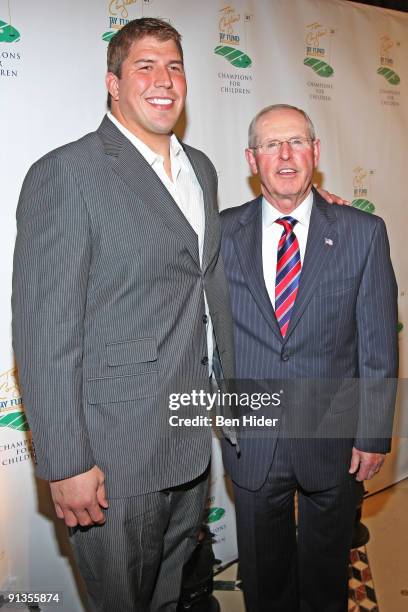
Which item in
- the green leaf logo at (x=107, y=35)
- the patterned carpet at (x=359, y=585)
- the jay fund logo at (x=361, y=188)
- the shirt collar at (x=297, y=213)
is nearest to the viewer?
the shirt collar at (x=297, y=213)

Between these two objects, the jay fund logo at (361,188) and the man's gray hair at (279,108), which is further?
the jay fund logo at (361,188)

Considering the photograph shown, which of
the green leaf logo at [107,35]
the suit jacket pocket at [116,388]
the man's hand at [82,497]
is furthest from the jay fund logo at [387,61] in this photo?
the man's hand at [82,497]

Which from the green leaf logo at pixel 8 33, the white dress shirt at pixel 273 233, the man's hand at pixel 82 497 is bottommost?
the man's hand at pixel 82 497

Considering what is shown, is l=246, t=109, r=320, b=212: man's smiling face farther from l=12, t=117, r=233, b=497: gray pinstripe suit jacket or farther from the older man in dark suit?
l=12, t=117, r=233, b=497: gray pinstripe suit jacket

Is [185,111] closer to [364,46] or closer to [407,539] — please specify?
[364,46]

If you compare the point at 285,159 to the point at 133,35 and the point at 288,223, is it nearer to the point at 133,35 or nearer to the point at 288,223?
the point at 288,223

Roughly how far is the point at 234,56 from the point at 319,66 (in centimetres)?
59

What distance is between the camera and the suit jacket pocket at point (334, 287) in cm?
193

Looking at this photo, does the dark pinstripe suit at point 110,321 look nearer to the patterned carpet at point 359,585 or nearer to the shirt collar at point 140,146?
the shirt collar at point 140,146

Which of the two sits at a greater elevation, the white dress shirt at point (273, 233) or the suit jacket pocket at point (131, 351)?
the white dress shirt at point (273, 233)

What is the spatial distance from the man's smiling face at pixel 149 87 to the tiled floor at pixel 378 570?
2084 mm

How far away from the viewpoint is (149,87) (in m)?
1.73

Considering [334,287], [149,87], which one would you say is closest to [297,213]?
[334,287]

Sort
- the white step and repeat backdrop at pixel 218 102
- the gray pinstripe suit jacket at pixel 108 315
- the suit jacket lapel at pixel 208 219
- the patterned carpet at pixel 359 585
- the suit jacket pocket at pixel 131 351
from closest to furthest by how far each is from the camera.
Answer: the gray pinstripe suit jacket at pixel 108 315
the suit jacket pocket at pixel 131 351
the suit jacket lapel at pixel 208 219
the white step and repeat backdrop at pixel 218 102
the patterned carpet at pixel 359 585
